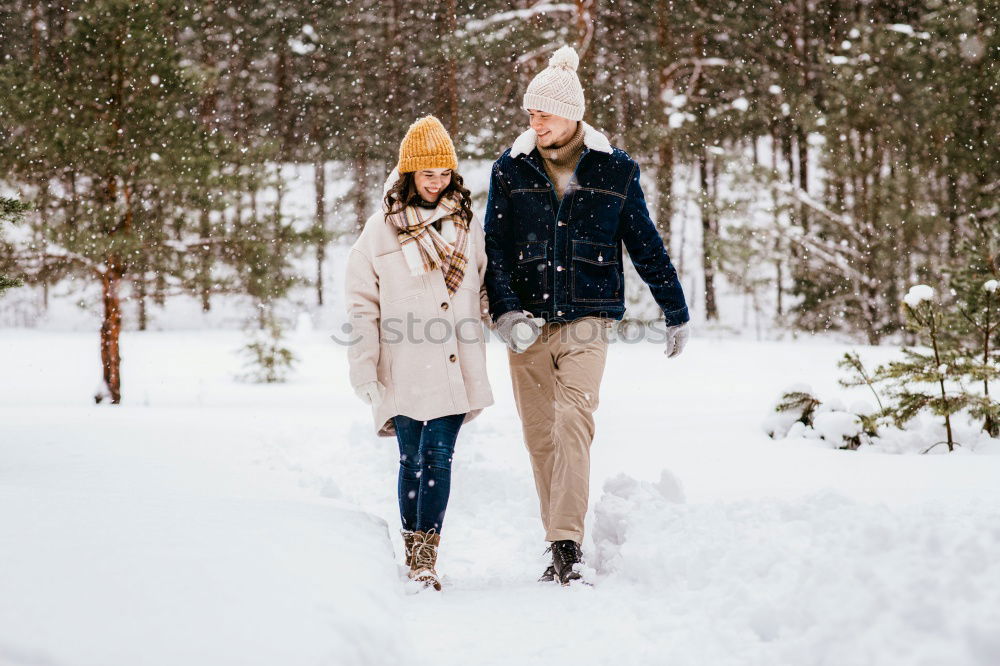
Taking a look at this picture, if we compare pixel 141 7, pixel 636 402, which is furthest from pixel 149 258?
pixel 636 402

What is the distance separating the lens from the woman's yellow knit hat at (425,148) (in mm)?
3750

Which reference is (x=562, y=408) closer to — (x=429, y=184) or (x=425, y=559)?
(x=425, y=559)

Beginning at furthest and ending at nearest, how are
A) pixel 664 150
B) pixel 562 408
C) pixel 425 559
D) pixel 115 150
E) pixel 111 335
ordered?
pixel 664 150, pixel 111 335, pixel 115 150, pixel 562 408, pixel 425 559

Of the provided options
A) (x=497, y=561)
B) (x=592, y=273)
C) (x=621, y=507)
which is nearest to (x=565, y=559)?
(x=621, y=507)

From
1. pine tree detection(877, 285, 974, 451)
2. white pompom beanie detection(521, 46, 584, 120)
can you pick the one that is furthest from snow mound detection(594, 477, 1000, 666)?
pine tree detection(877, 285, 974, 451)

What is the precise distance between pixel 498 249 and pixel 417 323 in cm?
61

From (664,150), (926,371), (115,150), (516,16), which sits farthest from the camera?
(664,150)

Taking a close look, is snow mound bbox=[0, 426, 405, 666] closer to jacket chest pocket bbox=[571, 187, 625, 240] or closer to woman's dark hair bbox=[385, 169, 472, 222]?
woman's dark hair bbox=[385, 169, 472, 222]

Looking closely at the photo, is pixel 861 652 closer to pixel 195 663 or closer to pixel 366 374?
pixel 195 663

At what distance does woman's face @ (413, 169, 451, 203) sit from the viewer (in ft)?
12.5

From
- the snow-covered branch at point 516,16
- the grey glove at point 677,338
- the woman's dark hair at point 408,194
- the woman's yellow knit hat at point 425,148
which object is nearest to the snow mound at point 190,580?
the woman's dark hair at point 408,194

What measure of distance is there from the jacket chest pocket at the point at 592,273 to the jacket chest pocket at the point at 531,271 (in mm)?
149

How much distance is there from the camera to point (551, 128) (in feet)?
13.3

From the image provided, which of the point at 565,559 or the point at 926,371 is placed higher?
the point at 926,371
